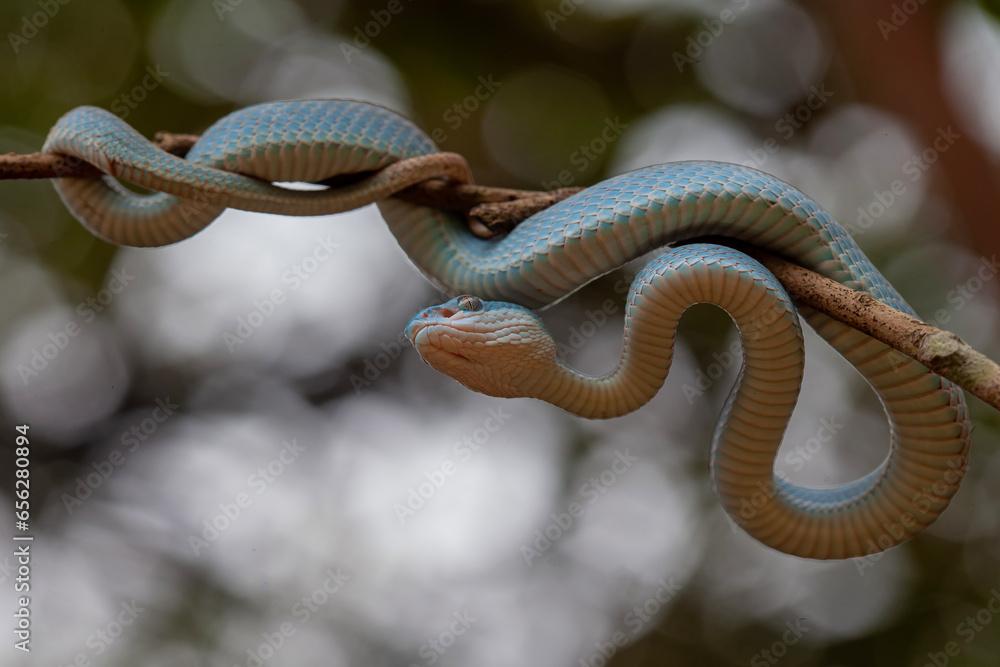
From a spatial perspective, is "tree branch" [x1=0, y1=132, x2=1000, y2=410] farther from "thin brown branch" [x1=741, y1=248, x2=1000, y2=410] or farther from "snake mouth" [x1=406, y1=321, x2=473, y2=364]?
"snake mouth" [x1=406, y1=321, x2=473, y2=364]

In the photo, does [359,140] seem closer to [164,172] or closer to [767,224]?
[164,172]

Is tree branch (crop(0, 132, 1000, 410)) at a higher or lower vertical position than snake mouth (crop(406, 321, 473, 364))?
higher

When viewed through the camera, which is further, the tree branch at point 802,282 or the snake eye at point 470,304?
the snake eye at point 470,304

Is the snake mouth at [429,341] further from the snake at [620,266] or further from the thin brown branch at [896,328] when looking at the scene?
the thin brown branch at [896,328]

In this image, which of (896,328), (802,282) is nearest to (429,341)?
(802,282)

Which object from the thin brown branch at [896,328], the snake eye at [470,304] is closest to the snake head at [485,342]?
the snake eye at [470,304]

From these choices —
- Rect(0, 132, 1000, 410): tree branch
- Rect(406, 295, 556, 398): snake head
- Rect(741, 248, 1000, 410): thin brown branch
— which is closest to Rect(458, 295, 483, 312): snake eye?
Rect(406, 295, 556, 398): snake head
